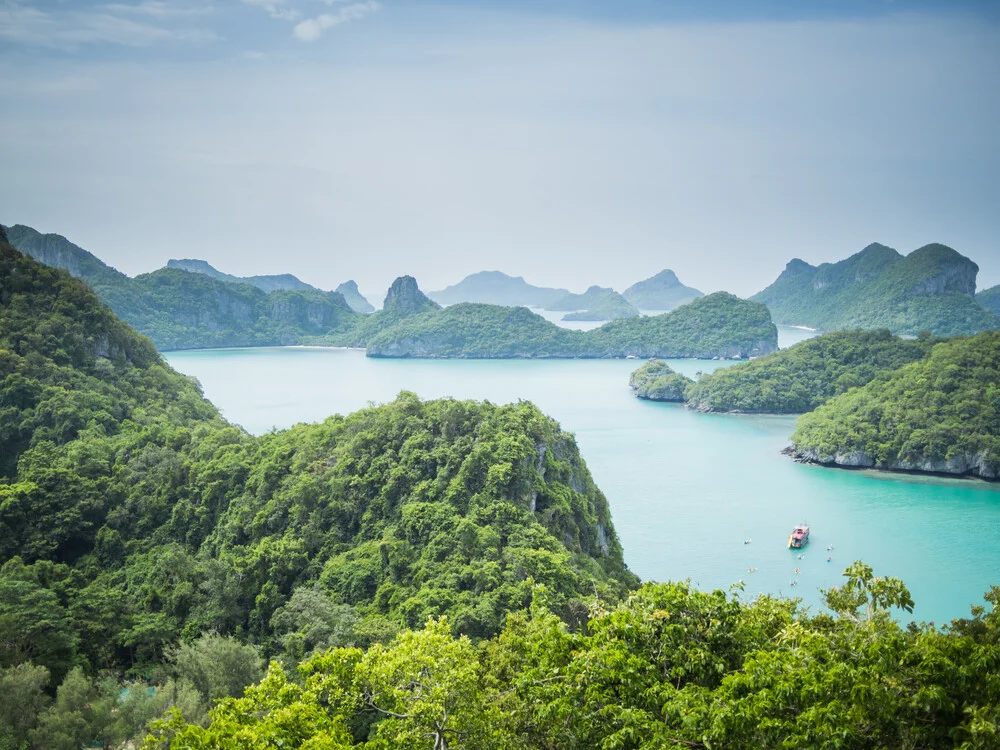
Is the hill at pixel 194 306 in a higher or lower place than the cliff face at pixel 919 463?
higher

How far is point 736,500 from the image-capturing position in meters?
34.2

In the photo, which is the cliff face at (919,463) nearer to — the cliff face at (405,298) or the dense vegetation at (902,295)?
the dense vegetation at (902,295)

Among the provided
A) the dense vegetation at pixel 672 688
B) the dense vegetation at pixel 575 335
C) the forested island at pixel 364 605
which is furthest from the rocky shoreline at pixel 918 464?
the dense vegetation at pixel 575 335

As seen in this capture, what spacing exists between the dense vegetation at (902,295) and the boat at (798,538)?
82449 mm

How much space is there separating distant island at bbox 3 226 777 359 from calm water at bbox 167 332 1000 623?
36818 millimetres

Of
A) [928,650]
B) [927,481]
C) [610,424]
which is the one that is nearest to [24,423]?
[928,650]

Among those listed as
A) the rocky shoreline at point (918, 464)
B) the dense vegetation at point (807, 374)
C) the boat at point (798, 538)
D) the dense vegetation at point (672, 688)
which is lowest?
the boat at point (798, 538)

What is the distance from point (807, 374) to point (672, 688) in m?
59.2

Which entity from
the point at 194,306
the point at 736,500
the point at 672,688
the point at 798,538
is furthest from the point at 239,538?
the point at 194,306

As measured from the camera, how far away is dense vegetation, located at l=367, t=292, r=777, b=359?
325 feet

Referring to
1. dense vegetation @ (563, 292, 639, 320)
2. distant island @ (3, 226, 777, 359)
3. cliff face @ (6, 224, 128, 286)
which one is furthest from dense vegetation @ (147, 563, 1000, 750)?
dense vegetation @ (563, 292, 639, 320)

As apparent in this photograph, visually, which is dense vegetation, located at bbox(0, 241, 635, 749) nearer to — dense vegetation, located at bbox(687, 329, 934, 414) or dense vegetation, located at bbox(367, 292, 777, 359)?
dense vegetation, located at bbox(687, 329, 934, 414)

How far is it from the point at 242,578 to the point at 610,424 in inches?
1453

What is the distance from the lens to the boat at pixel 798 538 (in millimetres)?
27781
